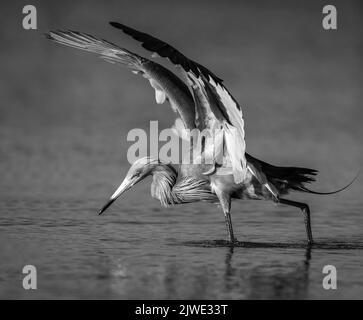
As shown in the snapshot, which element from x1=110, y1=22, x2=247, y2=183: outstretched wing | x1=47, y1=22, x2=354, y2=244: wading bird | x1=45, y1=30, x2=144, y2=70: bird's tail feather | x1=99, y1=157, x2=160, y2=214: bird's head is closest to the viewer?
x1=110, y1=22, x2=247, y2=183: outstretched wing

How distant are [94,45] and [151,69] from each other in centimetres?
75

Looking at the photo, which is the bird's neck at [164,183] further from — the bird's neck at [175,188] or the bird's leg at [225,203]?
the bird's leg at [225,203]

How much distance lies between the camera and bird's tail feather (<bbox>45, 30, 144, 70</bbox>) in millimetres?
11648

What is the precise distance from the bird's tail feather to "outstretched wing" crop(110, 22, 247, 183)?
4.31 ft

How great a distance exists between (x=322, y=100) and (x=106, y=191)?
5885mm

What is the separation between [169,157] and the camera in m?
12.6

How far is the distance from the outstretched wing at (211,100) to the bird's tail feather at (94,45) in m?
1.31

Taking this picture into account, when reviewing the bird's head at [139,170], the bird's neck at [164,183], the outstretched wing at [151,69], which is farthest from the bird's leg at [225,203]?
the bird's head at [139,170]

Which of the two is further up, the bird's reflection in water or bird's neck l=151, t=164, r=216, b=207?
bird's neck l=151, t=164, r=216, b=207

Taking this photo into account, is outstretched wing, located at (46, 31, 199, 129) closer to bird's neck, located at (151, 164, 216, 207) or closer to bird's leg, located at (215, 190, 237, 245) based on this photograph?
bird's neck, located at (151, 164, 216, 207)

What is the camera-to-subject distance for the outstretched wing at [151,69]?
37.7 ft

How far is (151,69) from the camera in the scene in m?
11.6

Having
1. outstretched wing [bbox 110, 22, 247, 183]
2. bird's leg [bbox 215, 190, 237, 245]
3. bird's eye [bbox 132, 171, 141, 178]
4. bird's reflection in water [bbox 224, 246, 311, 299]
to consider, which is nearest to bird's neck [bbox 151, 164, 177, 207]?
bird's eye [bbox 132, 171, 141, 178]

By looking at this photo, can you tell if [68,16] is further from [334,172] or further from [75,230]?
[75,230]
